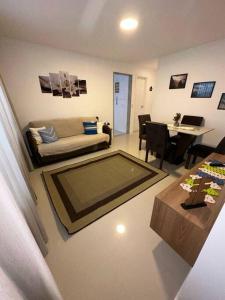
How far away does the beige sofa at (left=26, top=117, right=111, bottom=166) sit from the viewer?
2.71 m

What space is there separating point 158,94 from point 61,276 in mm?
4352

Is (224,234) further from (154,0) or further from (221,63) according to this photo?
(221,63)

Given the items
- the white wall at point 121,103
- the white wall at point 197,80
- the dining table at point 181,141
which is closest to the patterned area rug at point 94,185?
the dining table at point 181,141

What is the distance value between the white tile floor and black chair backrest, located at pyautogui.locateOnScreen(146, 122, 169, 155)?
1.28 metres

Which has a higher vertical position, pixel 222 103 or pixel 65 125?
pixel 222 103

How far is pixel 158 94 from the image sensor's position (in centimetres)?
395

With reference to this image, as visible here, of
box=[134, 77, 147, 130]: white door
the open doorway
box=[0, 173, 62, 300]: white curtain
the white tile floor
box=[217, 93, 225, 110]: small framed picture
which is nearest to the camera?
box=[0, 173, 62, 300]: white curtain

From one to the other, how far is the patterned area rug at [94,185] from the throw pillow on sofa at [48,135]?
28.8 inches

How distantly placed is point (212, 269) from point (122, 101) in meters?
4.93

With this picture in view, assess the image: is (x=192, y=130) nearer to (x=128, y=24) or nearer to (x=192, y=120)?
(x=192, y=120)

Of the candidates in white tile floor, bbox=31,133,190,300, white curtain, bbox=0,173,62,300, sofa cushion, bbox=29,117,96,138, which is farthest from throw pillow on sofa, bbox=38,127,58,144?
white curtain, bbox=0,173,62,300

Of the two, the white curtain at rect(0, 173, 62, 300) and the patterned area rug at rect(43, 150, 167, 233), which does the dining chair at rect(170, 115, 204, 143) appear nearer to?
the patterned area rug at rect(43, 150, 167, 233)

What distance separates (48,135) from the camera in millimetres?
2891

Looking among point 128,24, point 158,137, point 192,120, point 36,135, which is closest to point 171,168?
point 158,137
